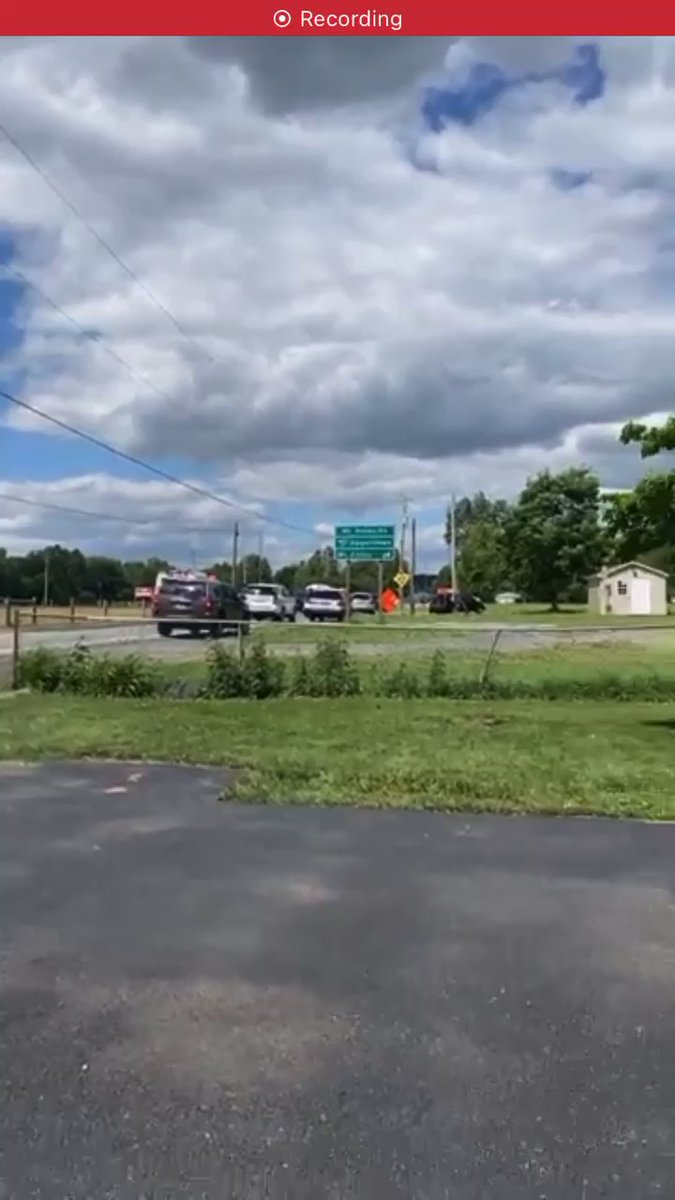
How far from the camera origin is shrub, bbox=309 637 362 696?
15062 millimetres

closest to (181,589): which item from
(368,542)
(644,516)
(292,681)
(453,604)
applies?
(292,681)

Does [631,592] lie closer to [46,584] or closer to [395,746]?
[46,584]

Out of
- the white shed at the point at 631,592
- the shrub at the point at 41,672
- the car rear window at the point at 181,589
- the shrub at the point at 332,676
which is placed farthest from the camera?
the white shed at the point at 631,592

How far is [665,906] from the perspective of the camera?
17.2ft

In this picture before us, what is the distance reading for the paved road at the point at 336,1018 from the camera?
2.87 m

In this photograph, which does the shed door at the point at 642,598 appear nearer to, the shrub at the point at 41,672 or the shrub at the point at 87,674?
the shrub at the point at 87,674

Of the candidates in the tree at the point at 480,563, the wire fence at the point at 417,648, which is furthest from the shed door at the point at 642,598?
the wire fence at the point at 417,648

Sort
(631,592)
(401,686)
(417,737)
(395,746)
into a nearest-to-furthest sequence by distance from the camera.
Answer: (395,746), (417,737), (401,686), (631,592)

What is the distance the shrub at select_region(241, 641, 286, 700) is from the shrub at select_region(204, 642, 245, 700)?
7 cm

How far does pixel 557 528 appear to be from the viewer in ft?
211

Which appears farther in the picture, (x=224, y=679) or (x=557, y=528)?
(x=557, y=528)

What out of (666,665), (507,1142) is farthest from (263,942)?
(666,665)

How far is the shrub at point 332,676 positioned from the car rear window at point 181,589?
14488 mm

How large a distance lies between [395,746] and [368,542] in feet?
139
